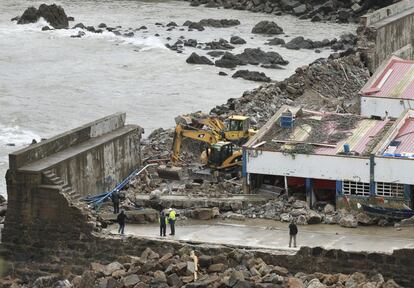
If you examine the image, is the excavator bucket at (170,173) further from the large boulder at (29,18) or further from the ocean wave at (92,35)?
the large boulder at (29,18)

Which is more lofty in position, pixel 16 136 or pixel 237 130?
pixel 237 130

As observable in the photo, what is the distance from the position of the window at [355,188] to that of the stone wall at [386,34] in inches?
694

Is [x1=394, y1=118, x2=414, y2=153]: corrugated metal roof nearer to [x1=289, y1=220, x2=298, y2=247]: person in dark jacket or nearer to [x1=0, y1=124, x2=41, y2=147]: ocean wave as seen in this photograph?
[x1=289, y1=220, x2=298, y2=247]: person in dark jacket

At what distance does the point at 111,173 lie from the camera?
89.3 ft

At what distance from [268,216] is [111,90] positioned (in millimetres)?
24461

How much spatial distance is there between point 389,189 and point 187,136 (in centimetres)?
659

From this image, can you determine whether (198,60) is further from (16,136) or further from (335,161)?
(335,161)

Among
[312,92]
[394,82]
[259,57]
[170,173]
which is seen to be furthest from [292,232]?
[259,57]

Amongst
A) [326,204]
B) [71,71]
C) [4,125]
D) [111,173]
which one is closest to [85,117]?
[4,125]

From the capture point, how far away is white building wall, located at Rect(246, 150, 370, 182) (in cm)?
2475

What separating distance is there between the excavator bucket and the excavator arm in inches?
42.9

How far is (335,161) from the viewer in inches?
981

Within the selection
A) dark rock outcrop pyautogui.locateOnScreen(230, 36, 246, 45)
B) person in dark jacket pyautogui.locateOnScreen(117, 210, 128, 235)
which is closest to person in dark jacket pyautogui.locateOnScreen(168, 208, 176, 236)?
person in dark jacket pyautogui.locateOnScreen(117, 210, 128, 235)

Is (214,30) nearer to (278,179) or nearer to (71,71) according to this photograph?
(71,71)
